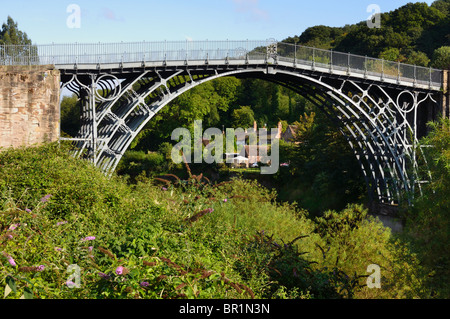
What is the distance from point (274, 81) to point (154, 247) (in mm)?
19521

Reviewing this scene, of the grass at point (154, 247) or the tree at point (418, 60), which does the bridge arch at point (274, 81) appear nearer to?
the grass at point (154, 247)

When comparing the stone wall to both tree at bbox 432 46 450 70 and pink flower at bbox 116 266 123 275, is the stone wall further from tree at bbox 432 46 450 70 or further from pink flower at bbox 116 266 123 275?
tree at bbox 432 46 450 70

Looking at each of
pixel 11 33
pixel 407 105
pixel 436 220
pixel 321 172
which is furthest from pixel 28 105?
pixel 11 33

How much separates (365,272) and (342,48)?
49.7 metres

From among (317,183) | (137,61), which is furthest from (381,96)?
(137,61)

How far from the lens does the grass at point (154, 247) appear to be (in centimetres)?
740

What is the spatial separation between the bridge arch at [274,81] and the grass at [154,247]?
2844mm

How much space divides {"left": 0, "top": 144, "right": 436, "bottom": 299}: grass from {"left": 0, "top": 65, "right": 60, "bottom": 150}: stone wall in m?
1.36

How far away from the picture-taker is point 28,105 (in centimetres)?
1883

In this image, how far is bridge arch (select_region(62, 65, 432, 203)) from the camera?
67.6ft

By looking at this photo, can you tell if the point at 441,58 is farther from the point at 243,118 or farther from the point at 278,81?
the point at 243,118

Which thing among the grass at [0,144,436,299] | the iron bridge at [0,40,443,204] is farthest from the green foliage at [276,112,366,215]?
the grass at [0,144,436,299]

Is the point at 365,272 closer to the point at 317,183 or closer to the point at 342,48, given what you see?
the point at 317,183
